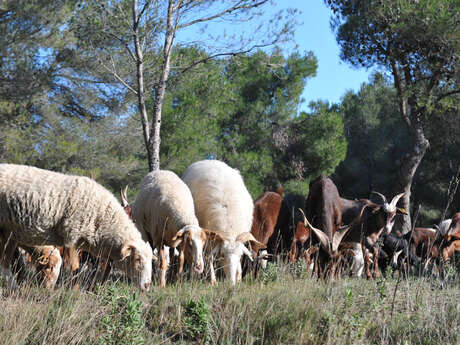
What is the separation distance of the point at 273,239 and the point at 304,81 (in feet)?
61.2

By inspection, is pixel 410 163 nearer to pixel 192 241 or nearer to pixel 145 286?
pixel 192 241

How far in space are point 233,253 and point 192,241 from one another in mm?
729

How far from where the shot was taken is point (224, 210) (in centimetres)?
877

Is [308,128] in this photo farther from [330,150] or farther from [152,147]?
[152,147]

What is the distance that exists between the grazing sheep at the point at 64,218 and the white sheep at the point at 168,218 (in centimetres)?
78

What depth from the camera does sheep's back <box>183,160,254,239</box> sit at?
8586mm

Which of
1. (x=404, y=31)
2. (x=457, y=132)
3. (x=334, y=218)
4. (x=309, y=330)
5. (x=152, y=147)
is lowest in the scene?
(x=309, y=330)

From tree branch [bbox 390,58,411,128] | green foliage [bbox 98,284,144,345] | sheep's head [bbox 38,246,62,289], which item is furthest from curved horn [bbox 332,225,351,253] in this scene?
tree branch [bbox 390,58,411,128]

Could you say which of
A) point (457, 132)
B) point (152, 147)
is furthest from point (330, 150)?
point (152, 147)

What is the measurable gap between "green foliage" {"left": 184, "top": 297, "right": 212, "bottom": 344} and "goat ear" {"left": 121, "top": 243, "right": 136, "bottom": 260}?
76.3 inches

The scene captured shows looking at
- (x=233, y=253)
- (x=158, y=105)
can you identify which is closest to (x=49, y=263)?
(x=233, y=253)

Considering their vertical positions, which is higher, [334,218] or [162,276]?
[334,218]

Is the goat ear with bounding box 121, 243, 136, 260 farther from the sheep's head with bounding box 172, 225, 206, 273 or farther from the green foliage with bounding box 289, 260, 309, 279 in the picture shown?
the green foliage with bounding box 289, 260, 309, 279

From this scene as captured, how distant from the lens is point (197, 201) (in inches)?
366
